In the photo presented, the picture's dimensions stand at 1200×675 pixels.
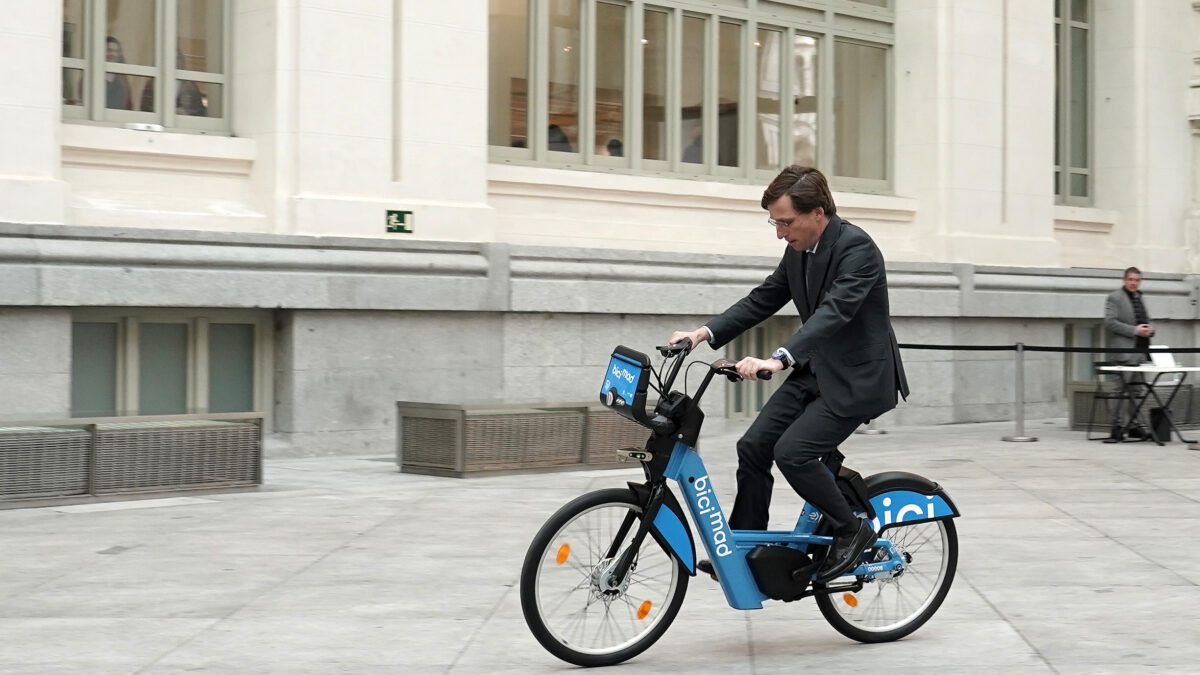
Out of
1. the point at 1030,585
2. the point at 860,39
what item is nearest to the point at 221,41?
the point at 860,39

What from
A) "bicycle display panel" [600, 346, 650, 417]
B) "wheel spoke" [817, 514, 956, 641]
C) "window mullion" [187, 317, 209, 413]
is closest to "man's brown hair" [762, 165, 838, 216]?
"bicycle display panel" [600, 346, 650, 417]

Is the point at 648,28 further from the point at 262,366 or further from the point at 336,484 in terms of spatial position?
the point at 336,484

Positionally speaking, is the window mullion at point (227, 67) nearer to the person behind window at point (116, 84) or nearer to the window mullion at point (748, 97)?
the person behind window at point (116, 84)

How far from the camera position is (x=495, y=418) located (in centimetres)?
1211

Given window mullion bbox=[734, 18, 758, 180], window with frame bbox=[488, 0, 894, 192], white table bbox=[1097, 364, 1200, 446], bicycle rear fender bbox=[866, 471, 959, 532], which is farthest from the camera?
window mullion bbox=[734, 18, 758, 180]

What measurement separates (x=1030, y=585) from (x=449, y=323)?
27.0 ft

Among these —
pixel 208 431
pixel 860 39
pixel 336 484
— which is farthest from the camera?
pixel 860 39

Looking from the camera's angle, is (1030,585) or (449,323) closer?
(1030,585)

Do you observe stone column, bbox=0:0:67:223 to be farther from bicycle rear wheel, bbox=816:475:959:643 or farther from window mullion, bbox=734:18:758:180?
bicycle rear wheel, bbox=816:475:959:643

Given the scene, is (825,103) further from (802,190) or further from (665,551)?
(665,551)

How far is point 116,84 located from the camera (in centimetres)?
1353

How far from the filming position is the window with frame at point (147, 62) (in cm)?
1331

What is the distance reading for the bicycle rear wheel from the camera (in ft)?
20.3

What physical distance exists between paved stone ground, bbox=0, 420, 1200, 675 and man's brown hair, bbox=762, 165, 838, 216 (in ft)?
5.76
